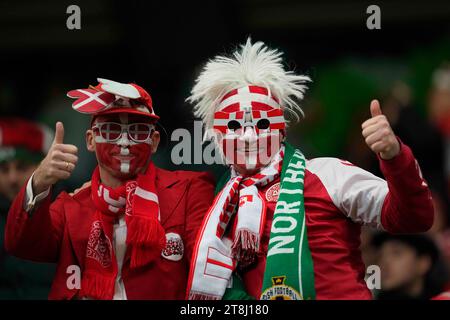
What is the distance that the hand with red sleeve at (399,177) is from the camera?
2352 mm

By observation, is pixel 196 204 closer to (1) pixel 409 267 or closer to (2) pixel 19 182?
(2) pixel 19 182

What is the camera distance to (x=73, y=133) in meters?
4.00

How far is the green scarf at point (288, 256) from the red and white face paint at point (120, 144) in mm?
506

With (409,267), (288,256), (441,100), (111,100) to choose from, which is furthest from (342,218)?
(441,100)

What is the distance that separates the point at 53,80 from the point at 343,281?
123 inches

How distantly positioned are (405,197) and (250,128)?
0.59 m

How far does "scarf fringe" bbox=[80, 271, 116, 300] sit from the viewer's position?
2637 mm

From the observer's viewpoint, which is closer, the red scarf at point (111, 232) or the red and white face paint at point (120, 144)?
the red scarf at point (111, 232)

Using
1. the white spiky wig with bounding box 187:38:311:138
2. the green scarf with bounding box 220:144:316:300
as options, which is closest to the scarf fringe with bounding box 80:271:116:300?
the green scarf with bounding box 220:144:316:300

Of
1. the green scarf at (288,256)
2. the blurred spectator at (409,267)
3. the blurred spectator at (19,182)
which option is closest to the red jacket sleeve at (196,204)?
the green scarf at (288,256)

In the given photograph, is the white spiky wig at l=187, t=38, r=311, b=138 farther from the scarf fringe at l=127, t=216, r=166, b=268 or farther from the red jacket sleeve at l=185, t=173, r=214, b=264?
the scarf fringe at l=127, t=216, r=166, b=268

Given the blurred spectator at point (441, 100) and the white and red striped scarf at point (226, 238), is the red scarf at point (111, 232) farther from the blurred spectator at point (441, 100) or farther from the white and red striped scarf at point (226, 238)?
the blurred spectator at point (441, 100)
